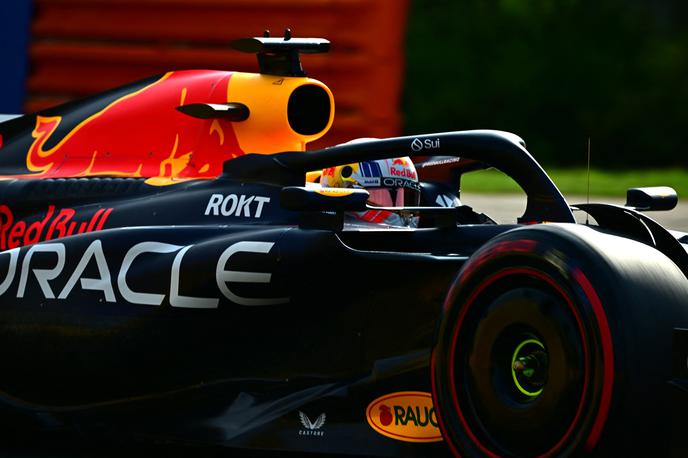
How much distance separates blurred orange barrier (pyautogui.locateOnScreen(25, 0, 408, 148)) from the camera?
29.5 ft

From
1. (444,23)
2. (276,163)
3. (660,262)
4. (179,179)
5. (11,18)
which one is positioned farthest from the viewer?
(444,23)

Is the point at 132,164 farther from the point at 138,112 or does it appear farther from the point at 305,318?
the point at 305,318

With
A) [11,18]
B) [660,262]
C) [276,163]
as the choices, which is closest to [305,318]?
[276,163]

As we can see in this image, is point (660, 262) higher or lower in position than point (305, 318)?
higher

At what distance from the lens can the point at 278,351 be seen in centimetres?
396

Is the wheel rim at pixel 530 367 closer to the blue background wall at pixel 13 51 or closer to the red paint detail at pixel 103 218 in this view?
the red paint detail at pixel 103 218

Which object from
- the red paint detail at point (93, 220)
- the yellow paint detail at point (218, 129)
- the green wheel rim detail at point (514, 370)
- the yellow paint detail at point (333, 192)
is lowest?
the green wheel rim detail at point (514, 370)

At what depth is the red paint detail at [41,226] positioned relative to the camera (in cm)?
477

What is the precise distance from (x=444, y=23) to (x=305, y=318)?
61.5 feet

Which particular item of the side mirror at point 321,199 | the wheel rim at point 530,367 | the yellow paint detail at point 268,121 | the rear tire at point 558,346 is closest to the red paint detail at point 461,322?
the rear tire at point 558,346

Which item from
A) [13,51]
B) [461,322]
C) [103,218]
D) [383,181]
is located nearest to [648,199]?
[383,181]

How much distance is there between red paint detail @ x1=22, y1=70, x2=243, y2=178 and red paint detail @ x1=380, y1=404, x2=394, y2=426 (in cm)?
149

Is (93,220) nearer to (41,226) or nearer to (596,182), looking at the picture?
(41,226)

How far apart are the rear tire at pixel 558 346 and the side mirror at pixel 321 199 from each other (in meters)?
0.53
